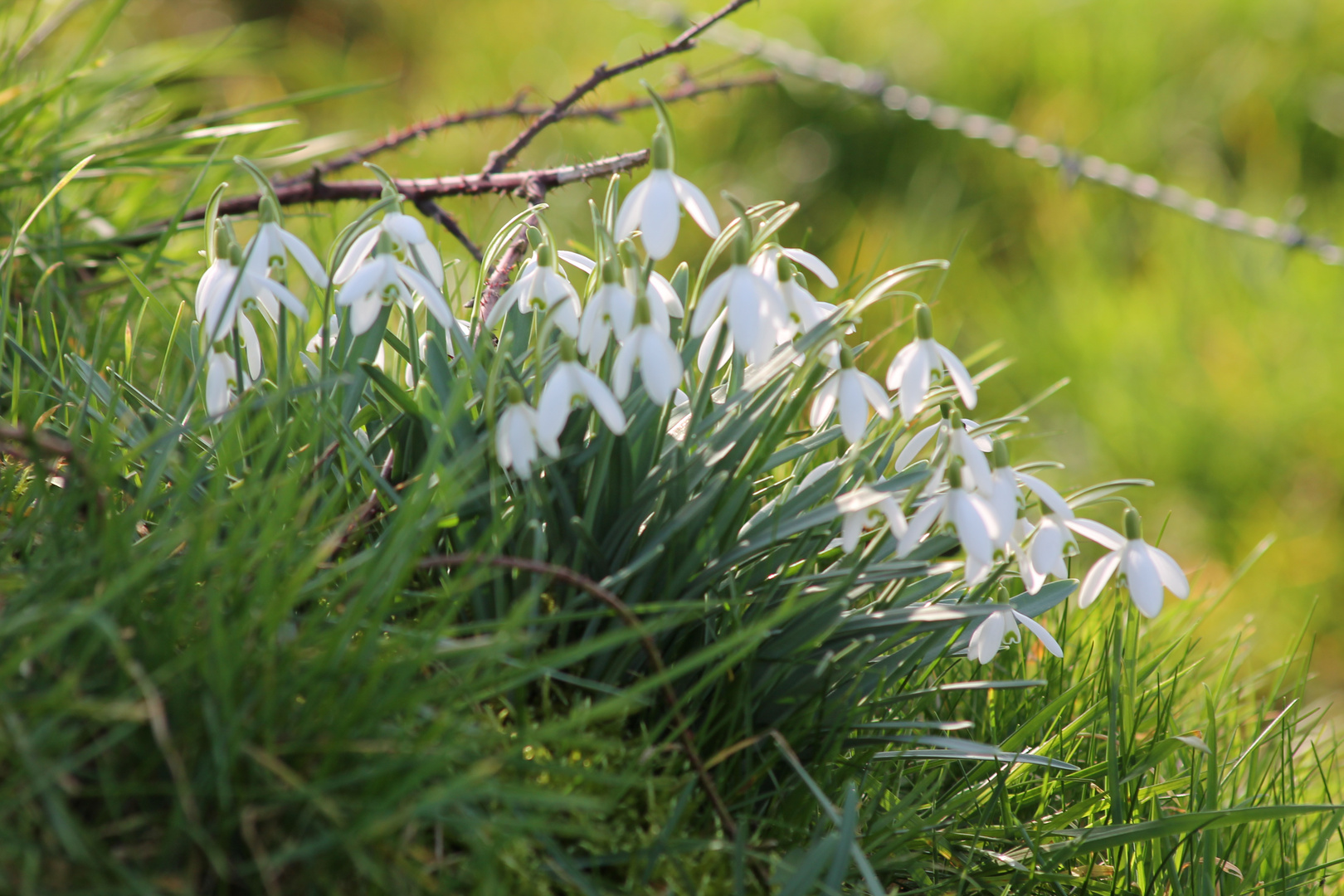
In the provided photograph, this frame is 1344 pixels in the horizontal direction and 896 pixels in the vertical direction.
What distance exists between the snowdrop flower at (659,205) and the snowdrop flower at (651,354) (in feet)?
0.18

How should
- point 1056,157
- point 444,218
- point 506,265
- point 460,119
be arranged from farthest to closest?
point 1056,157 → point 460,119 → point 444,218 → point 506,265

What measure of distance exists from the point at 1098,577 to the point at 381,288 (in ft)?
2.42

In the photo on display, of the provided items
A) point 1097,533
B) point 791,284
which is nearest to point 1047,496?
point 1097,533

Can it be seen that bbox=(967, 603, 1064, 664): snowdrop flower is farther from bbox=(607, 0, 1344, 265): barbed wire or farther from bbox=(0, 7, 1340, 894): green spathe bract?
bbox=(607, 0, 1344, 265): barbed wire

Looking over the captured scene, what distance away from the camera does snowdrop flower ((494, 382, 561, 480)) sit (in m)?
0.81

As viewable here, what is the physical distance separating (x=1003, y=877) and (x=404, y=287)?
80 cm

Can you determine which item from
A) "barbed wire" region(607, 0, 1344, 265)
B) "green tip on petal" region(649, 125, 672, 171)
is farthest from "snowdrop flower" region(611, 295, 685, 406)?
"barbed wire" region(607, 0, 1344, 265)

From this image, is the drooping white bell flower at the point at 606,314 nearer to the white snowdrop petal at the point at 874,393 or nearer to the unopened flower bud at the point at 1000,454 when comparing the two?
the white snowdrop petal at the point at 874,393

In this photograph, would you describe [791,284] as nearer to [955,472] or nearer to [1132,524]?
[955,472]

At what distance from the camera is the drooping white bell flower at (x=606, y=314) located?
0.86 m

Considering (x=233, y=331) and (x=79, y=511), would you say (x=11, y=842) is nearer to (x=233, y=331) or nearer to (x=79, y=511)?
(x=79, y=511)

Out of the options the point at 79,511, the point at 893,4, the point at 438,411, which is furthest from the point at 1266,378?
the point at 79,511

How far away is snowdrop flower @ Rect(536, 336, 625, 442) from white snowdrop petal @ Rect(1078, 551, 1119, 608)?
0.49 meters

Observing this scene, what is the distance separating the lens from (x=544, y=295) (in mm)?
984
